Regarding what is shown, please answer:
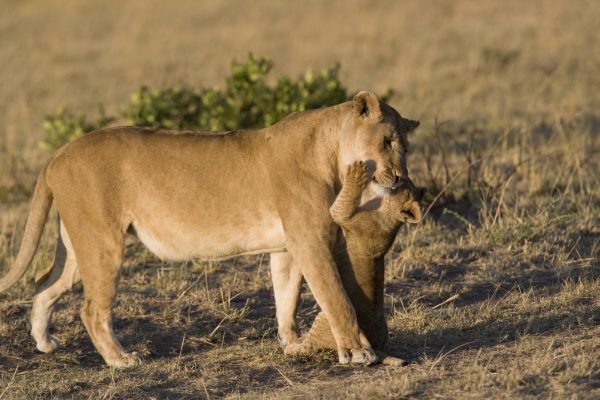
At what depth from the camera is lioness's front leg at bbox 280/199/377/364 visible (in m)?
5.57

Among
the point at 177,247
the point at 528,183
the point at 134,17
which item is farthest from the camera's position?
the point at 134,17

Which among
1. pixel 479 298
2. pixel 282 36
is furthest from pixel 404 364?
pixel 282 36

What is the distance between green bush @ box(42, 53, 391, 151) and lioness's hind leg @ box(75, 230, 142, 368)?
4134 millimetres

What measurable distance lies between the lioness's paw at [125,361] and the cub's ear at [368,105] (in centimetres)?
193

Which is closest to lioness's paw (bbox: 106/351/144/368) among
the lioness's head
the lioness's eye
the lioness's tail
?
the lioness's tail

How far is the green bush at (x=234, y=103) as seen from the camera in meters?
10.2

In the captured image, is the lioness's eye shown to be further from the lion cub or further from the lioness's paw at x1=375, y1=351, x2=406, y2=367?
the lioness's paw at x1=375, y1=351, x2=406, y2=367

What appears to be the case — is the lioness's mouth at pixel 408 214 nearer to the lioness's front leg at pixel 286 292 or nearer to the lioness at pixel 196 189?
the lioness at pixel 196 189

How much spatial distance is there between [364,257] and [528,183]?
4138 mm

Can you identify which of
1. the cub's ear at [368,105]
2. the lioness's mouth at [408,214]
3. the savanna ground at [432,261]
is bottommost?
the savanna ground at [432,261]

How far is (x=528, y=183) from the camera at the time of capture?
948cm

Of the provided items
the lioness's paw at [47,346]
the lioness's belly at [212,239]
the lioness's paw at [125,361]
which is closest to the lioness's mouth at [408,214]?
the lioness's belly at [212,239]

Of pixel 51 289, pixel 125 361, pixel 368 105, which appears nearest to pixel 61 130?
pixel 51 289

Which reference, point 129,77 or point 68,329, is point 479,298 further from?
point 129,77
